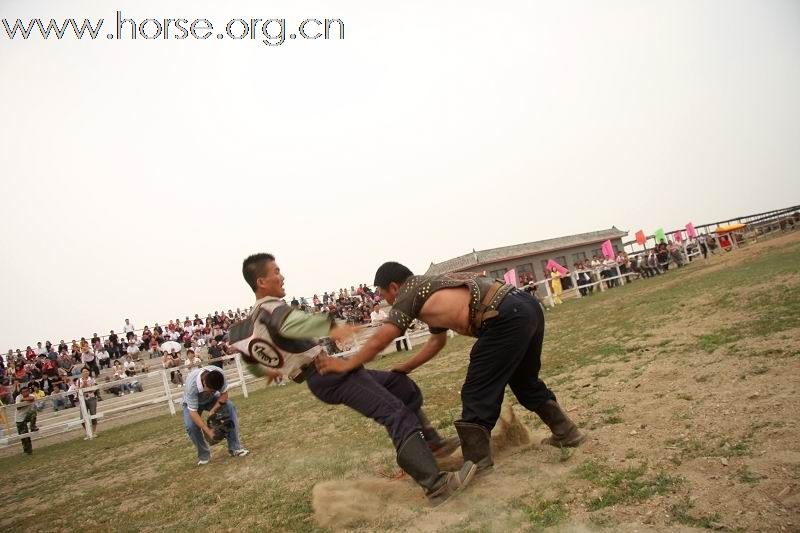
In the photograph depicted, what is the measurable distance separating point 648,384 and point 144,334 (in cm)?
2201

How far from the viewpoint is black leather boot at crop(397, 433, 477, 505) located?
308 centimetres

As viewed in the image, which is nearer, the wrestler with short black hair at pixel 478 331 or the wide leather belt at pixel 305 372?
the wrestler with short black hair at pixel 478 331

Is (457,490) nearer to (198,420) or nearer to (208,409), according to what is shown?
(198,420)

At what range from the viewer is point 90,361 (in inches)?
736

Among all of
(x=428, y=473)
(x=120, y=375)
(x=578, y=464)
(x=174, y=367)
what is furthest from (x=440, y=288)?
(x=120, y=375)

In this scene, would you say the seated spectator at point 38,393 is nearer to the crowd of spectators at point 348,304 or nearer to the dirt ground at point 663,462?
the crowd of spectators at point 348,304

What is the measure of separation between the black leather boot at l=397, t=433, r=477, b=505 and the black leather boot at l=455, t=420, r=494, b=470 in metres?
0.15

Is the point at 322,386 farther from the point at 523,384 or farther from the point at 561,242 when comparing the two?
the point at 561,242

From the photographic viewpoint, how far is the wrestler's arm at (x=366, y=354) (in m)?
3.17

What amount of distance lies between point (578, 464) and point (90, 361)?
20719 mm

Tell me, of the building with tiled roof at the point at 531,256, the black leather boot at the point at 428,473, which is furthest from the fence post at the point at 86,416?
the building with tiled roof at the point at 531,256

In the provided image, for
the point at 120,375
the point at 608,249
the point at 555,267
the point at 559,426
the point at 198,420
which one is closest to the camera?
the point at 559,426

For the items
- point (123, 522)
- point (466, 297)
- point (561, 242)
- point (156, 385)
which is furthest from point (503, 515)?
point (561, 242)

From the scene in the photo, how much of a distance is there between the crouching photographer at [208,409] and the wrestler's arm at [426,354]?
128 inches
